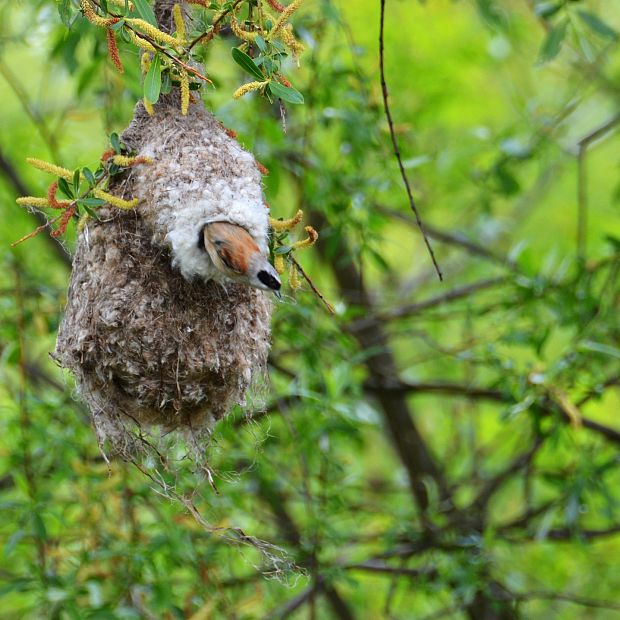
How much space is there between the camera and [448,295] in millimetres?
4234

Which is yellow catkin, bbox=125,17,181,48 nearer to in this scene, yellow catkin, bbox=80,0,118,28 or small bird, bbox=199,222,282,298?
yellow catkin, bbox=80,0,118,28

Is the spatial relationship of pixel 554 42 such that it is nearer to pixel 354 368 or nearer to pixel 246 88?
pixel 246 88

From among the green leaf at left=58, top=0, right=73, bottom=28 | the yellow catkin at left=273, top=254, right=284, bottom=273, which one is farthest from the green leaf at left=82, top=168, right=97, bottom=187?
the yellow catkin at left=273, top=254, right=284, bottom=273

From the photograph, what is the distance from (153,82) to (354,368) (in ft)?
8.06

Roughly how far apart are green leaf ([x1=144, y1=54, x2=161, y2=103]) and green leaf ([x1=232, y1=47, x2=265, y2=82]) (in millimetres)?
151

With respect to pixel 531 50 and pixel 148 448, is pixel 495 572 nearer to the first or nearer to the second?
pixel 148 448

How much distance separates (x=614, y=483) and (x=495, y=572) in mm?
1036

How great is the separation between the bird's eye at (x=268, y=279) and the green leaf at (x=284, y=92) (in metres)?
0.35

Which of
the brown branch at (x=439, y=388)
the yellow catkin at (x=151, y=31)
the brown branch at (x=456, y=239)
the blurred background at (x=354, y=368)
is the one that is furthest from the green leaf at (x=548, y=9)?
the brown branch at (x=439, y=388)

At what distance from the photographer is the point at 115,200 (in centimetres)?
190

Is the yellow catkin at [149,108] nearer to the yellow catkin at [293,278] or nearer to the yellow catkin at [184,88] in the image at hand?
the yellow catkin at [184,88]

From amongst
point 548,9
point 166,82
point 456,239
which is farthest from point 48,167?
point 456,239

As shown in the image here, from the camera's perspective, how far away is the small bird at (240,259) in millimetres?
1720

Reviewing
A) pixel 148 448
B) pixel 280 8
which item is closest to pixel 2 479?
pixel 148 448
